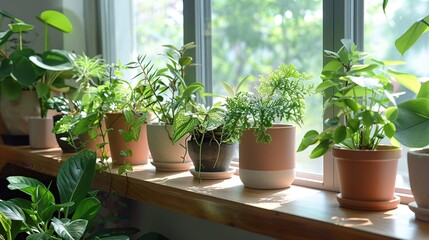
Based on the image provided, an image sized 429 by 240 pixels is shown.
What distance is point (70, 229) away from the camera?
1230mm

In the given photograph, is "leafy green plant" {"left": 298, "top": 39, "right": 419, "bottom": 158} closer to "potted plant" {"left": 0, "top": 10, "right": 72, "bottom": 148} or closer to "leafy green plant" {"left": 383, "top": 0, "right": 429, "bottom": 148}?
"leafy green plant" {"left": 383, "top": 0, "right": 429, "bottom": 148}

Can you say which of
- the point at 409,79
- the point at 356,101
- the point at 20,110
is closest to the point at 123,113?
the point at 20,110

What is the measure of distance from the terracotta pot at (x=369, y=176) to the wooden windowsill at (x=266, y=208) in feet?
0.08

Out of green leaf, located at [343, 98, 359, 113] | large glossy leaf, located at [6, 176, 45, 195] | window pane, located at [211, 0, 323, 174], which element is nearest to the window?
window pane, located at [211, 0, 323, 174]

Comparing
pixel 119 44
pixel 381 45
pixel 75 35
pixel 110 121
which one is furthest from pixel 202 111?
pixel 75 35

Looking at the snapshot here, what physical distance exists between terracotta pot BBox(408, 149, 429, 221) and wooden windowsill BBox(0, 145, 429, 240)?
2 centimetres

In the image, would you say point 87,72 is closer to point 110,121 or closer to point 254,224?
point 110,121

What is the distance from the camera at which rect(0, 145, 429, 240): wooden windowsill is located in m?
1.01

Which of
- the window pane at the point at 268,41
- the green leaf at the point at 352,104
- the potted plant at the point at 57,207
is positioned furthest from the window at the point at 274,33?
the potted plant at the point at 57,207

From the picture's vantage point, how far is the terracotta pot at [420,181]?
1.01 m

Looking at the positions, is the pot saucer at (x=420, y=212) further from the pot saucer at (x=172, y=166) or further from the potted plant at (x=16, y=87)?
the potted plant at (x=16, y=87)

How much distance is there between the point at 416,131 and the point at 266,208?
0.33m

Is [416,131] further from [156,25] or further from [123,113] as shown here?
[156,25]

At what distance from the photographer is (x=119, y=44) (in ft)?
7.16
